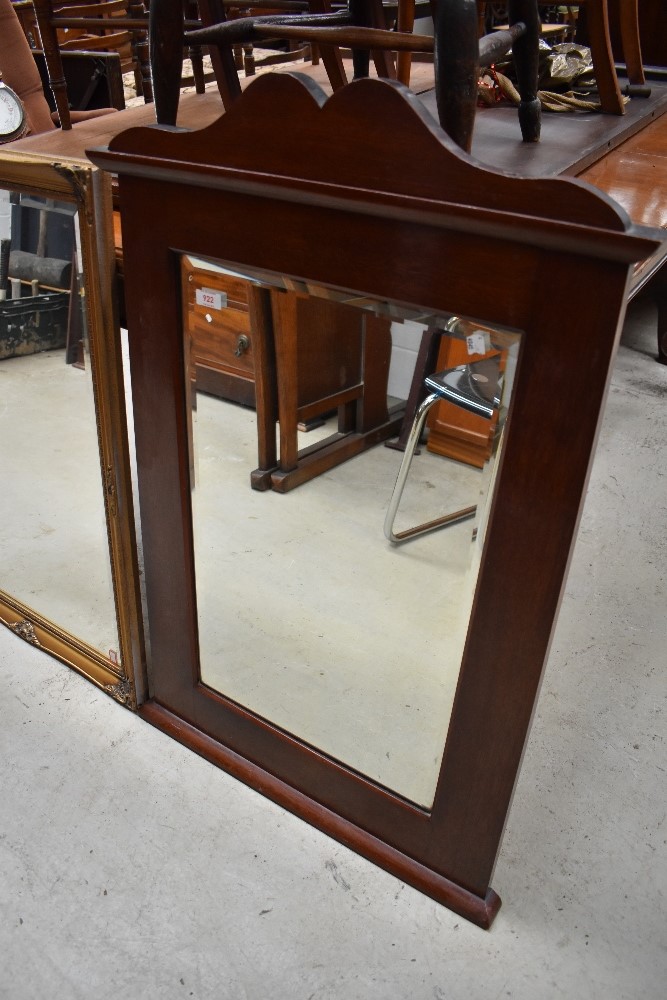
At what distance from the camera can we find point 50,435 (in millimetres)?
1306

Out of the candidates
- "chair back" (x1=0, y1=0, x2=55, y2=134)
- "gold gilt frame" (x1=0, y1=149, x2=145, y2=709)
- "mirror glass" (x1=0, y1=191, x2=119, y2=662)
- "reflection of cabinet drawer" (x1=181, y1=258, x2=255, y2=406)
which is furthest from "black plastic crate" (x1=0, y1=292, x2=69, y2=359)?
"chair back" (x1=0, y1=0, x2=55, y2=134)

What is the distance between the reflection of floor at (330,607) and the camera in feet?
3.40

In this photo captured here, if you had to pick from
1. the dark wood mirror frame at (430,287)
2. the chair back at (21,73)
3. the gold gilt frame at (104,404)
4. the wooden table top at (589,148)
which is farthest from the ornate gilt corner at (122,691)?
the chair back at (21,73)

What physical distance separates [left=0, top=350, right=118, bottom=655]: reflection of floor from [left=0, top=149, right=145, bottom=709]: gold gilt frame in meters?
0.04

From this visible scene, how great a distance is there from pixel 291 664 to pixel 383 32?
871 millimetres

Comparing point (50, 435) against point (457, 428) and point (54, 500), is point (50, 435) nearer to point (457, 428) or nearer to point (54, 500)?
point (54, 500)

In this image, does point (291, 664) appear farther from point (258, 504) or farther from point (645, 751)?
point (645, 751)

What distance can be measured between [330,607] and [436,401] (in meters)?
0.36

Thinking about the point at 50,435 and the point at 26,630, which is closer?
the point at 50,435

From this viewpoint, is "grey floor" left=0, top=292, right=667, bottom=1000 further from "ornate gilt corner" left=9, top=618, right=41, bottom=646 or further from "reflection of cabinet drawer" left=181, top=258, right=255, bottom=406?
"reflection of cabinet drawer" left=181, top=258, right=255, bottom=406

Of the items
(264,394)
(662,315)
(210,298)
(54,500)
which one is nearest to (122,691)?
(54,500)

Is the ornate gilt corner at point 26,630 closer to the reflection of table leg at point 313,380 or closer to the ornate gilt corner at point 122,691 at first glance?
the ornate gilt corner at point 122,691

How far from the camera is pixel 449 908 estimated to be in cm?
109

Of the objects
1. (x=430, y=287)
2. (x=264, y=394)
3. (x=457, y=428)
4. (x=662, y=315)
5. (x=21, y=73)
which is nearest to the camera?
(x=430, y=287)
